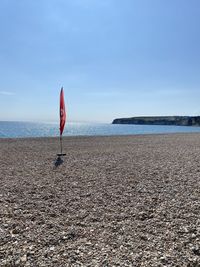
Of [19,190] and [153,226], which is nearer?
[153,226]

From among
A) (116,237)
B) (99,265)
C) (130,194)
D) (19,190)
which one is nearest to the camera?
(99,265)

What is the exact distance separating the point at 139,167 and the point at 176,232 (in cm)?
741

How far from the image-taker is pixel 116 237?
4.86 metres

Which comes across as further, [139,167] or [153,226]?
[139,167]

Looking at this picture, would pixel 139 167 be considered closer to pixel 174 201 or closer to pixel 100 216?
pixel 174 201

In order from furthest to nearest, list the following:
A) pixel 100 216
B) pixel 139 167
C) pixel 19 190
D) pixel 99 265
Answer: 1. pixel 139 167
2. pixel 19 190
3. pixel 100 216
4. pixel 99 265

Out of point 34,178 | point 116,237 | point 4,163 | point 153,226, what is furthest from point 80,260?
point 4,163

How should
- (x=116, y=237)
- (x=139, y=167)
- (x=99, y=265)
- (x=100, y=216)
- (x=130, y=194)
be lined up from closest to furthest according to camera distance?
Result: 1. (x=99, y=265)
2. (x=116, y=237)
3. (x=100, y=216)
4. (x=130, y=194)
5. (x=139, y=167)

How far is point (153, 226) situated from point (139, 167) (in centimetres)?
711

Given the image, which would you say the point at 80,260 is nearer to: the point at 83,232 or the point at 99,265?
the point at 99,265

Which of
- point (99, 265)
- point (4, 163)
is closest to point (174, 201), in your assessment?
point (99, 265)

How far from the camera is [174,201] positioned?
6988 mm

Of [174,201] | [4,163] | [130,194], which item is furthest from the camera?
[4,163]

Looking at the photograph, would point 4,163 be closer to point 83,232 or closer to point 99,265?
point 83,232
